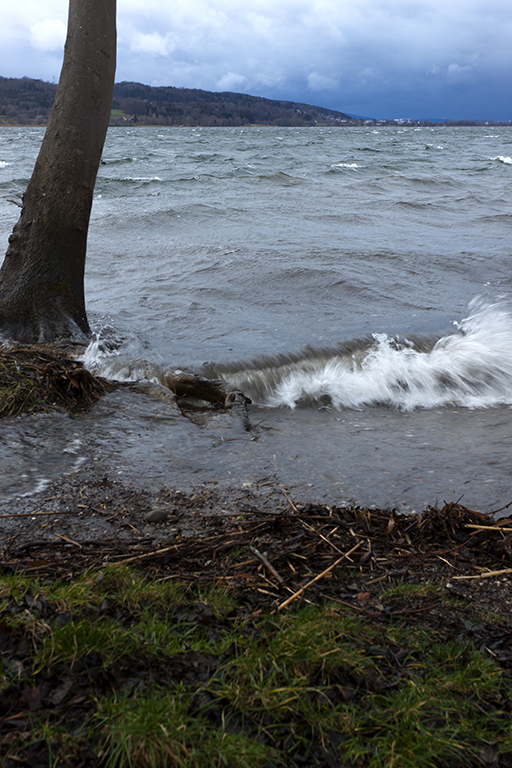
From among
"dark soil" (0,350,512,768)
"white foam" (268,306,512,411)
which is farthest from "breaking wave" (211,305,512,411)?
"dark soil" (0,350,512,768)

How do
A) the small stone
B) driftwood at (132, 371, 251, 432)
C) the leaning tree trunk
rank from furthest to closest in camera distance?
the leaning tree trunk
driftwood at (132, 371, 251, 432)
the small stone

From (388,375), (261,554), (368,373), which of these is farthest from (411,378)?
(261,554)

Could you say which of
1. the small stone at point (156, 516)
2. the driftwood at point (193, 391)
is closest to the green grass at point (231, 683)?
the small stone at point (156, 516)

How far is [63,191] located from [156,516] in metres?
4.03

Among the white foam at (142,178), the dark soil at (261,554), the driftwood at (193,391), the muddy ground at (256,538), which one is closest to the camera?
the dark soil at (261,554)

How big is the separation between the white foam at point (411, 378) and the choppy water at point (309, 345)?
0.02 metres

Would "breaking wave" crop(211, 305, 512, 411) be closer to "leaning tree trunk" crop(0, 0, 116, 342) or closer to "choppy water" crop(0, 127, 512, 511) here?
"choppy water" crop(0, 127, 512, 511)

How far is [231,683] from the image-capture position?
182 centimetres

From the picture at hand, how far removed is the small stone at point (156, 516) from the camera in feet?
10.2

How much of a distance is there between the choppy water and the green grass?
149 cm

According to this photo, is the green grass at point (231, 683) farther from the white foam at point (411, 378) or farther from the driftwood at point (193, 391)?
the white foam at point (411, 378)

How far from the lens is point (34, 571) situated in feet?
8.04

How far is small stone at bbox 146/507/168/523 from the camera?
3113 mm

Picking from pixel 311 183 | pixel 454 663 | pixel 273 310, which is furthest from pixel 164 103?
pixel 454 663
